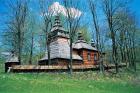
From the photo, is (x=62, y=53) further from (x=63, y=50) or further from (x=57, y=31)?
(x=57, y=31)

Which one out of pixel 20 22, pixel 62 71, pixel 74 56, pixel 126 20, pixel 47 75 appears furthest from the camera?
pixel 126 20

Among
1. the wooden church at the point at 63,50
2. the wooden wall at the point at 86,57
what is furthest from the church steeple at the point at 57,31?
the wooden wall at the point at 86,57

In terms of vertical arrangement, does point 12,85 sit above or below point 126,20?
below

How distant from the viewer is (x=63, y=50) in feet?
174

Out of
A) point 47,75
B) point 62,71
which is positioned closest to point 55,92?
point 47,75

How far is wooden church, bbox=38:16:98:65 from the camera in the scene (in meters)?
51.7

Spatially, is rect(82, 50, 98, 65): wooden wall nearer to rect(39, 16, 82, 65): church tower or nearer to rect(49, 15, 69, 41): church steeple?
rect(39, 16, 82, 65): church tower

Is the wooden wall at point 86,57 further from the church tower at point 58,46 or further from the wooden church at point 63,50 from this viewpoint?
the church tower at point 58,46

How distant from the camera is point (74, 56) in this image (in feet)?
181

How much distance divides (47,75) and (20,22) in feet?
→ 48.0

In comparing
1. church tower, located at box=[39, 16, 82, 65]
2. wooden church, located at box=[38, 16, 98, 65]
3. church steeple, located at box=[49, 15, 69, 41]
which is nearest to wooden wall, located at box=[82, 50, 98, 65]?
wooden church, located at box=[38, 16, 98, 65]

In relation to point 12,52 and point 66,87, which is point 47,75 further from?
point 12,52

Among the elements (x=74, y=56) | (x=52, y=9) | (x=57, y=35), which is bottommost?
(x=74, y=56)

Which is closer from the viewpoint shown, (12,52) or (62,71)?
(62,71)
